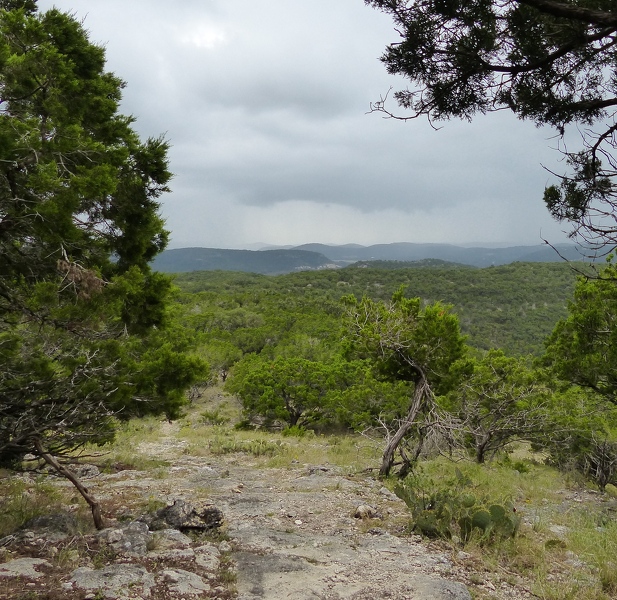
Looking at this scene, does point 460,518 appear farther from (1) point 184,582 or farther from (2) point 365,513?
(1) point 184,582

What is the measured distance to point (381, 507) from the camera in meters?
7.52

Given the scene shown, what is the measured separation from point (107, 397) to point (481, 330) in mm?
76047

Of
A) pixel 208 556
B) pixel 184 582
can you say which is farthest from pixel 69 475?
pixel 184 582

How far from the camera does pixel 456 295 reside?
336ft

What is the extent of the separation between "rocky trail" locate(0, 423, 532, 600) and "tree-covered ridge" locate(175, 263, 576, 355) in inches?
1348

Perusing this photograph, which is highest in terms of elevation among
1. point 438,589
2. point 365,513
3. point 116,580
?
point 116,580

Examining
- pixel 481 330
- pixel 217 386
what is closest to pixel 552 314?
pixel 481 330

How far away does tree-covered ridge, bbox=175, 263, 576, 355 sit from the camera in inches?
2367

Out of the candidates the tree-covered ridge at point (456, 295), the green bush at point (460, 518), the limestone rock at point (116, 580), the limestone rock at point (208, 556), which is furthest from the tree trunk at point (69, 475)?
the tree-covered ridge at point (456, 295)

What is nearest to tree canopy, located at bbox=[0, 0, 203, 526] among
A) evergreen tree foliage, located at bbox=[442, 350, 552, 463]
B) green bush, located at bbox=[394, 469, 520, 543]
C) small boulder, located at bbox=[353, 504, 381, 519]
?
small boulder, located at bbox=[353, 504, 381, 519]

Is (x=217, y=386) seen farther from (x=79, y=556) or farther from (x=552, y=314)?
(x=552, y=314)

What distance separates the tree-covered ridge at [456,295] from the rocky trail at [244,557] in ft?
112

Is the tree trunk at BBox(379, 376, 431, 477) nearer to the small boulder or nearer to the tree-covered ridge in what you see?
the small boulder

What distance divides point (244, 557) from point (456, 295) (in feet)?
338
